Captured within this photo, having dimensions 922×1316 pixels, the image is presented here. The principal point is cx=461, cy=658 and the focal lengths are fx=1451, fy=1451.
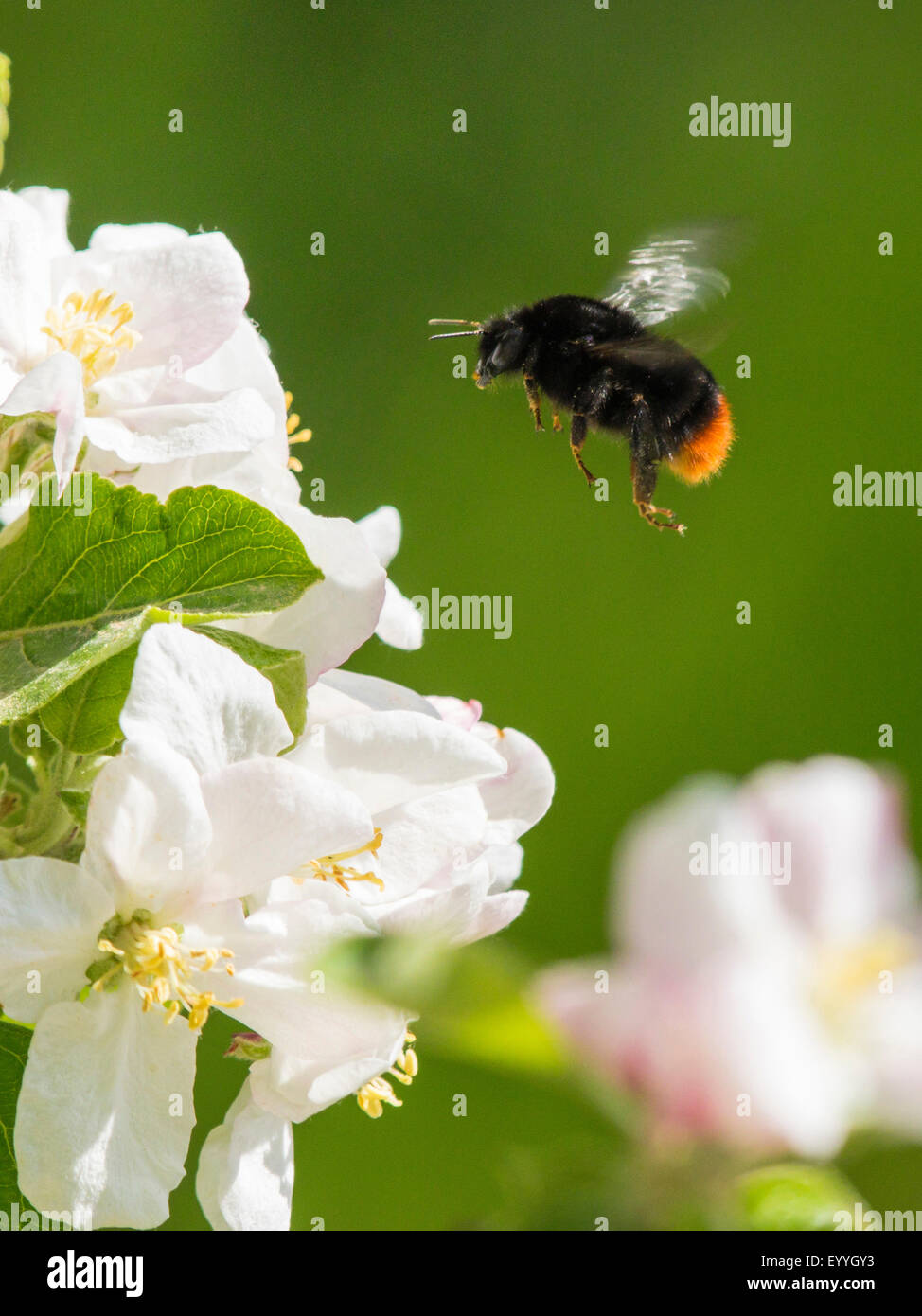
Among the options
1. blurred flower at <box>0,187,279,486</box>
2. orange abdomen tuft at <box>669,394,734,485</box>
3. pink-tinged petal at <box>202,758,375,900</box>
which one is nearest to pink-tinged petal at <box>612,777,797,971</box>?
pink-tinged petal at <box>202,758,375,900</box>

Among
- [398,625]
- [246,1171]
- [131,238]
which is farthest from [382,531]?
[246,1171]

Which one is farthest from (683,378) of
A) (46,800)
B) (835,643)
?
(835,643)

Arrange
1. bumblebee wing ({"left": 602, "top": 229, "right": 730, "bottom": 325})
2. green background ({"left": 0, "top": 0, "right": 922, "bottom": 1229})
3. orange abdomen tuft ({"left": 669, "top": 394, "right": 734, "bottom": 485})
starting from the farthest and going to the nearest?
green background ({"left": 0, "top": 0, "right": 922, "bottom": 1229}), orange abdomen tuft ({"left": 669, "top": 394, "right": 734, "bottom": 485}), bumblebee wing ({"left": 602, "top": 229, "right": 730, "bottom": 325})

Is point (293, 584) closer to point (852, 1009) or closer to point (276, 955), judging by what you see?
point (276, 955)

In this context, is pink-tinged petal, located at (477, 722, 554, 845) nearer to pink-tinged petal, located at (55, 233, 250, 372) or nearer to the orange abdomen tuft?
pink-tinged petal, located at (55, 233, 250, 372)

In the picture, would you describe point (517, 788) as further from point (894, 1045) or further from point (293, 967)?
point (894, 1045)
